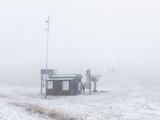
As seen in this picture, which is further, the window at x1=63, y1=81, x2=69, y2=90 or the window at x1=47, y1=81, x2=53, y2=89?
the window at x1=47, y1=81, x2=53, y2=89

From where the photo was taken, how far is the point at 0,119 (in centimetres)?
2078

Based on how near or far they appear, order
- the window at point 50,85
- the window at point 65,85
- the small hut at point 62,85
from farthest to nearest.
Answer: the window at point 50,85 < the window at point 65,85 < the small hut at point 62,85

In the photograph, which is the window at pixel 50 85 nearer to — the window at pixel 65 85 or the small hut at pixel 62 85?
the small hut at pixel 62 85

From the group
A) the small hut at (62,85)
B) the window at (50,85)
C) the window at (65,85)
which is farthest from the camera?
the window at (50,85)

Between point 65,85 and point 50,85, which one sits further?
point 50,85

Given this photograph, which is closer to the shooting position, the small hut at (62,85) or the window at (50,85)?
the small hut at (62,85)

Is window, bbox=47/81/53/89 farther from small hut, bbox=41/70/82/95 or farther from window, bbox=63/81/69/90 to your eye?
window, bbox=63/81/69/90

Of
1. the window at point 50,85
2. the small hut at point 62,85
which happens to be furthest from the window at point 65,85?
the window at point 50,85

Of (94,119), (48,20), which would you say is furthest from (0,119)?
(48,20)

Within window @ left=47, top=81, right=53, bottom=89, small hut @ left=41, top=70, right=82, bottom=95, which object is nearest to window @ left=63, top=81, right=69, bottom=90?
small hut @ left=41, top=70, right=82, bottom=95

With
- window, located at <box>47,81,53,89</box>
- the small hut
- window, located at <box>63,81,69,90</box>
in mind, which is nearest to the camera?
the small hut

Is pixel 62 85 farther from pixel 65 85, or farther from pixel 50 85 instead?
pixel 50 85

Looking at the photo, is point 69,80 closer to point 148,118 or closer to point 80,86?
point 80,86

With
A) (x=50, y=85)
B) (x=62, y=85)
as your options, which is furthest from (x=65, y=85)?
(x=50, y=85)
